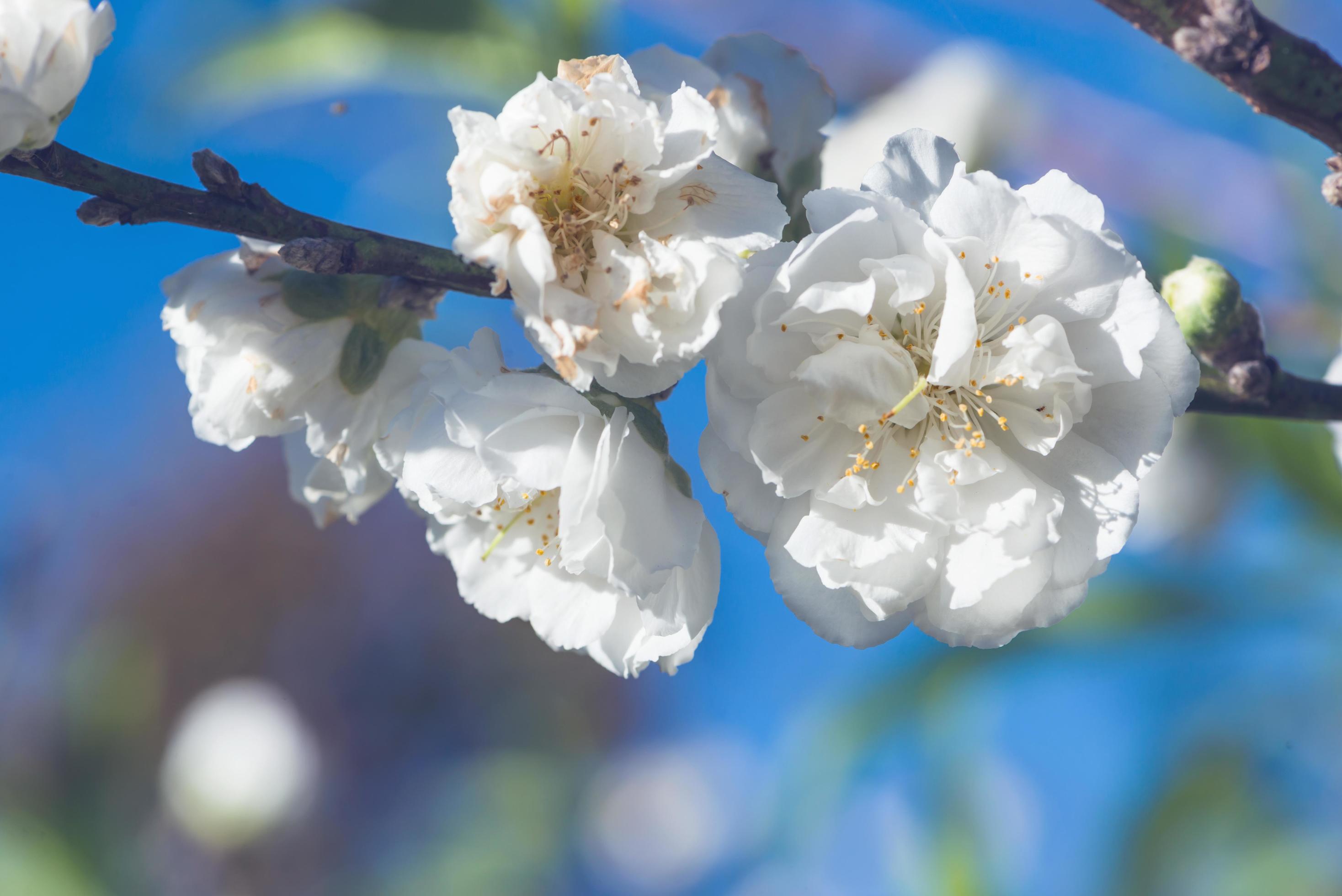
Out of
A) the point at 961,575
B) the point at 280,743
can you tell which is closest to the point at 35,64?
the point at 961,575

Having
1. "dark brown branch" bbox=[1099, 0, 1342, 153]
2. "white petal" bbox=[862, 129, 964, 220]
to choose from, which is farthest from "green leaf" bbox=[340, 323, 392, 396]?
"dark brown branch" bbox=[1099, 0, 1342, 153]

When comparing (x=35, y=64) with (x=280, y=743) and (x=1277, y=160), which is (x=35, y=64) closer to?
(x=1277, y=160)

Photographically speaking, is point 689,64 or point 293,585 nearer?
point 689,64

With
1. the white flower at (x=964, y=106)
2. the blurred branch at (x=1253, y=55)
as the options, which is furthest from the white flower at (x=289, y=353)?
the white flower at (x=964, y=106)

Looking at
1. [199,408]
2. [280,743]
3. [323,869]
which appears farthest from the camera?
[323,869]

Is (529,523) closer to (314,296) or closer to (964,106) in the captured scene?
(314,296)

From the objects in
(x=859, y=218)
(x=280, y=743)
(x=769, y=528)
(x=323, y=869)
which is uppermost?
(x=859, y=218)

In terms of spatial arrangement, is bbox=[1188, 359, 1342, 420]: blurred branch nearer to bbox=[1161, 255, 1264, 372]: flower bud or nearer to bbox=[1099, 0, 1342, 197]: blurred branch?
bbox=[1161, 255, 1264, 372]: flower bud
